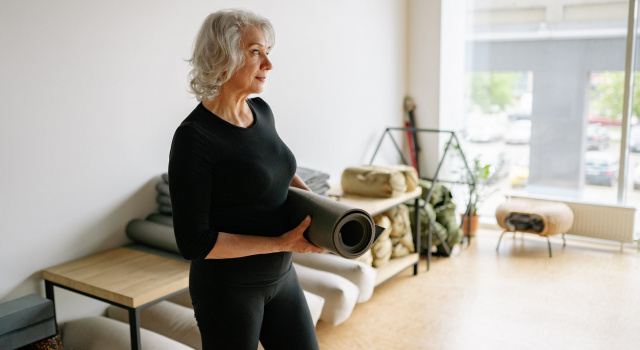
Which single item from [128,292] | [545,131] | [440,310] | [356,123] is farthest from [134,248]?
[545,131]

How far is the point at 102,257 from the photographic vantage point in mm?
2639

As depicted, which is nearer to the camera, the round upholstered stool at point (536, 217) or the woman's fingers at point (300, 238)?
the woman's fingers at point (300, 238)

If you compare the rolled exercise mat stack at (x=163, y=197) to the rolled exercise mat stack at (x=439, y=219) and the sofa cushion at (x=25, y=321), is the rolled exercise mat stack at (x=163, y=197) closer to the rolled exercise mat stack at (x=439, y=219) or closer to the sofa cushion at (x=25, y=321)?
the sofa cushion at (x=25, y=321)

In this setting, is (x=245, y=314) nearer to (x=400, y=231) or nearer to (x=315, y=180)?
(x=315, y=180)

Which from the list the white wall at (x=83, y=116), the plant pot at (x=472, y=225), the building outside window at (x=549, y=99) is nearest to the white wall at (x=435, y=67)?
the building outside window at (x=549, y=99)

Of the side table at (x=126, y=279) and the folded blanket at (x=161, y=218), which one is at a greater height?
the folded blanket at (x=161, y=218)

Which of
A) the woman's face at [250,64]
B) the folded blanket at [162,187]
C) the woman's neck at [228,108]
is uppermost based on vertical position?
the woman's face at [250,64]

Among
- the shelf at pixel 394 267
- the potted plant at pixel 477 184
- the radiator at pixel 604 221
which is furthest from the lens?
the potted plant at pixel 477 184

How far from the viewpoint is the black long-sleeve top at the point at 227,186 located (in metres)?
1.46

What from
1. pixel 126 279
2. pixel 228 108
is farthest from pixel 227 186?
pixel 126 279

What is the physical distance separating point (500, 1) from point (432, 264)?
2.29 m

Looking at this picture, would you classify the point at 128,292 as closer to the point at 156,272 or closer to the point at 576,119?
the point at 156,272

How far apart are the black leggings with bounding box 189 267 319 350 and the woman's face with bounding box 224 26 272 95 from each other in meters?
0.53

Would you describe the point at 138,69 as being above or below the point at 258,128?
above
